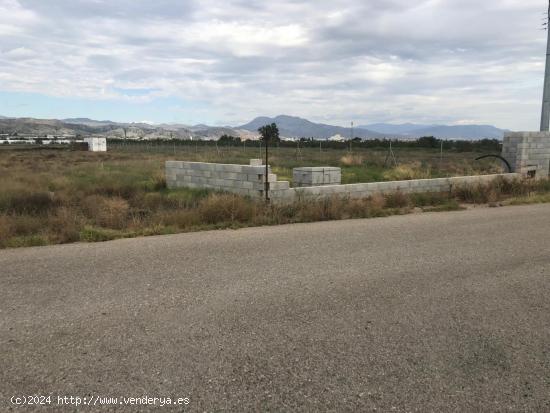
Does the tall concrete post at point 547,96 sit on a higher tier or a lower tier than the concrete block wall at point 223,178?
higher

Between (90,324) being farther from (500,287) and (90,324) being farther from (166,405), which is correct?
(500,287)

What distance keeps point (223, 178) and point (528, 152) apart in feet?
39.1

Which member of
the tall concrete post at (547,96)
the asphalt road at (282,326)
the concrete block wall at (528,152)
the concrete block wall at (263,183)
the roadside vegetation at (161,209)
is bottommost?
the asphalt road at (282,326)

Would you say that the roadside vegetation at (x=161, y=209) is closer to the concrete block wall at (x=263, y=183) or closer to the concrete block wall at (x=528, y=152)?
the concrete block wall at (x=263, y=183)

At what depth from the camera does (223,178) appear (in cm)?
1262

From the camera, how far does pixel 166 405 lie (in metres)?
2.73

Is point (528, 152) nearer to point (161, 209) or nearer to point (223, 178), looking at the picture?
point (223, 178)

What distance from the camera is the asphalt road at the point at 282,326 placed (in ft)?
9.59

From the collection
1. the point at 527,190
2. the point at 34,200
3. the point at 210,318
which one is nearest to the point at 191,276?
the point at 210,318

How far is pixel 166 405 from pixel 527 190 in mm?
14980

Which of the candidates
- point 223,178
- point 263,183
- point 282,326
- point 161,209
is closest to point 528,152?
point 263,183

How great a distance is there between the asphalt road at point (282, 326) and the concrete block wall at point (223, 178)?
4354 millimetres

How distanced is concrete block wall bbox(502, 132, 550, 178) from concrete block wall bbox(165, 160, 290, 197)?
1014 centimetres

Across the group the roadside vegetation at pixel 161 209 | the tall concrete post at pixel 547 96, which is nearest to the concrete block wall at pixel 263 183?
the roadside vegetation at pixel 161 209
